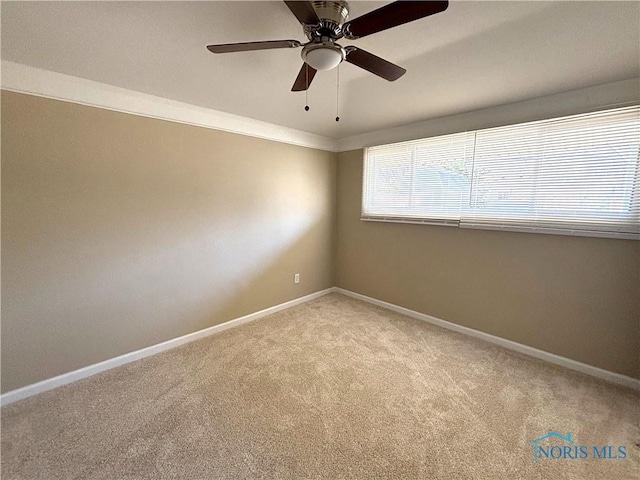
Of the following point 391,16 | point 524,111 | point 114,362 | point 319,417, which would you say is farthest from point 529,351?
point 114,362

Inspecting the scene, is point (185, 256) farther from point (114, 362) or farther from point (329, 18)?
point (329, 18)

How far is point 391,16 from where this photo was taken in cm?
110

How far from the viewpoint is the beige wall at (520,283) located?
2076 mm

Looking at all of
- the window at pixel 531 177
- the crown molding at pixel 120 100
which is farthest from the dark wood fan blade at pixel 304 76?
the window at pixel 531 177

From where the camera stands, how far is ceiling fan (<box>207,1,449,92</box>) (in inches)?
41.7

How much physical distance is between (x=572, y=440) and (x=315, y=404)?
157 cm

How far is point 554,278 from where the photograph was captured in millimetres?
2322

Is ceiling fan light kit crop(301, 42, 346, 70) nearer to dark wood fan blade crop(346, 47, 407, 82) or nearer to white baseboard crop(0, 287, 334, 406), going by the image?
dark wood fan blade crop(346, 47, 407, 82)

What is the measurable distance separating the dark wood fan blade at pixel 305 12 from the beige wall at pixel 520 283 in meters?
2.44

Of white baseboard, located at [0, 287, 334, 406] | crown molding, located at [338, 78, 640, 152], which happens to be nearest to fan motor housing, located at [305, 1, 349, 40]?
crown molding, located at [338, 78, 640, 152]

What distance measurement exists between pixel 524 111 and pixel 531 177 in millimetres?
605

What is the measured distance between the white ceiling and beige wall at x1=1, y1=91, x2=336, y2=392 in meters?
0.45

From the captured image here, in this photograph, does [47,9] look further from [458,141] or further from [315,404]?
[458,141]

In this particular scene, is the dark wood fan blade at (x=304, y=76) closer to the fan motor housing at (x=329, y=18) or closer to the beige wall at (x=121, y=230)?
the fan motor housing at (x=329, y=18)
